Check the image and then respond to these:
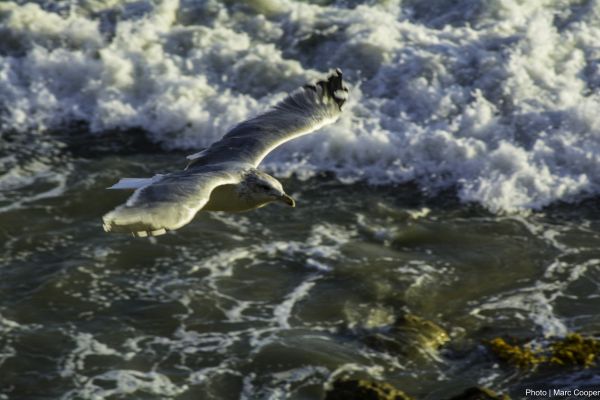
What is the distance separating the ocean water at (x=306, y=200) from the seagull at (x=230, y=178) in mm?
1425

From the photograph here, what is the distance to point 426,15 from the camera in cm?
1369

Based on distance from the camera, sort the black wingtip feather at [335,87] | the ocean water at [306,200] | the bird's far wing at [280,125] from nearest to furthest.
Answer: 1. the bird's far wing at [280,125]
2. the ocean water at [306,200]
3. the black wingtip feather at [335,87]

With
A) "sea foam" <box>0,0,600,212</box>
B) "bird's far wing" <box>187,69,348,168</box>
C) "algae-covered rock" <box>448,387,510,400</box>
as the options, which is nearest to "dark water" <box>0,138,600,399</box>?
"algae-covered rock" <box>448,387,510,400</box>

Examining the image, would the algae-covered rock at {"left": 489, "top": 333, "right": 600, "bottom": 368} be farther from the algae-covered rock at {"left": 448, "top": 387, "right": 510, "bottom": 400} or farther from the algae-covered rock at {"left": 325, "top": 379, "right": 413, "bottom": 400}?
the algae-covered rock at {"left": 325, "top": 379, "right": 413, "bottom": 400}

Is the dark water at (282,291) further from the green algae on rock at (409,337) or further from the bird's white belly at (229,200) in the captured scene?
the bird's white belly at (229,200)

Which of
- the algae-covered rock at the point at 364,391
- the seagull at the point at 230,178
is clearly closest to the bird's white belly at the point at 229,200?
the seagull at the point at 230,178

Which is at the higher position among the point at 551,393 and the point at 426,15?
the point at 426,15

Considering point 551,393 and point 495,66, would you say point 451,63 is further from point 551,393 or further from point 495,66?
point 551,393

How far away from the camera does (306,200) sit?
10.2 meters

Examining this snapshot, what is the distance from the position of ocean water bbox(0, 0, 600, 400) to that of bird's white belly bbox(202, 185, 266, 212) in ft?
4.27

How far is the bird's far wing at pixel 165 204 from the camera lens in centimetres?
527

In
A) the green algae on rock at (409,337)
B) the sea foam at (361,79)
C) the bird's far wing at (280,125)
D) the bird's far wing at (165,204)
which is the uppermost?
the sea foam at (361,79)

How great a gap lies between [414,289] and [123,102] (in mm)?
5059

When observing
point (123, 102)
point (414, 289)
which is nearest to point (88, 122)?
point (123, 102)
